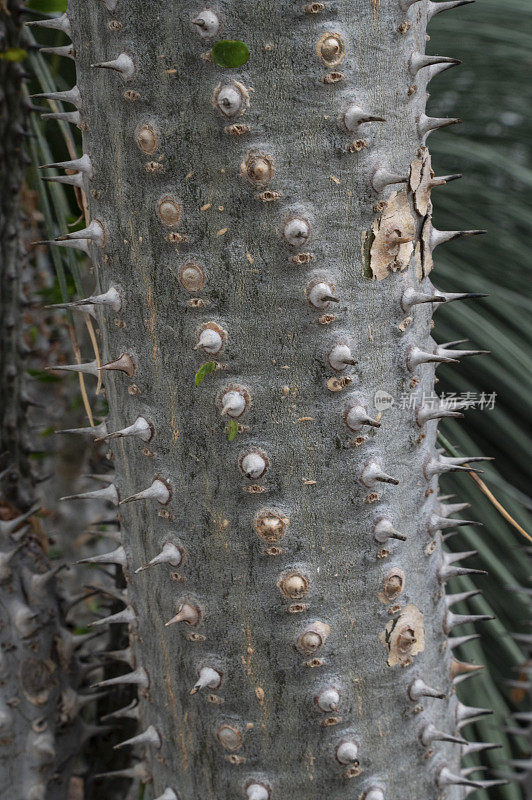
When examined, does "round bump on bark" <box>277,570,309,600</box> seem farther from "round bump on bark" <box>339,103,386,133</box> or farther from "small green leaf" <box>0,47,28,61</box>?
"small green leaf" <box>0,47,28,61</box>

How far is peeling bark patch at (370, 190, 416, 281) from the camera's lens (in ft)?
0.92

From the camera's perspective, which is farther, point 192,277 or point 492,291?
point 492,291

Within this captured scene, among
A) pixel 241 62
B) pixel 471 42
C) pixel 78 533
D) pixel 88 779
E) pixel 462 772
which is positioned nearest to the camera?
pixel 241 62

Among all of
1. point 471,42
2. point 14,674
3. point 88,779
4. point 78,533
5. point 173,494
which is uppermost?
point 471,42

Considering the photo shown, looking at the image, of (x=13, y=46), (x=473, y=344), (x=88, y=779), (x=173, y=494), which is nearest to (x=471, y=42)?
(x=473, y=344)

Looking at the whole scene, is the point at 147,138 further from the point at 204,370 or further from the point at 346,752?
the point at 346,752

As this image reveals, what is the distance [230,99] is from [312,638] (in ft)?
0.65

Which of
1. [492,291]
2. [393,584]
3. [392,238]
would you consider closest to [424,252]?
[392,238]

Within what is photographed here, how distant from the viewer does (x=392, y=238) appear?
28 centimetres

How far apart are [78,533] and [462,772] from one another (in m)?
0.60

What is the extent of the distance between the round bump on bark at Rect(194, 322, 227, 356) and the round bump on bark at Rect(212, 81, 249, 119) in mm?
73

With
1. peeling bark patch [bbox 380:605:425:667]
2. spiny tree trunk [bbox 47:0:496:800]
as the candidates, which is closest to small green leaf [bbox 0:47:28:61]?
spiny tree trunk [bbox 47:0:496:800]

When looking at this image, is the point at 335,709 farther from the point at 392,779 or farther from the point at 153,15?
the point at 153,15

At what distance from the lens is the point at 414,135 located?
29cm
